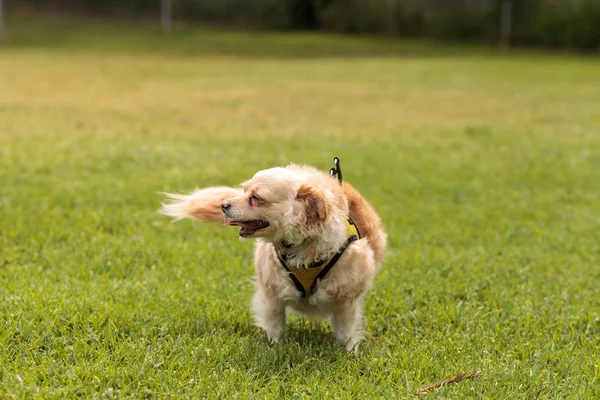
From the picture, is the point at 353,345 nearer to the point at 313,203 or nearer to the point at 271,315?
the point at 271,315

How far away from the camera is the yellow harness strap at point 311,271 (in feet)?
12.3

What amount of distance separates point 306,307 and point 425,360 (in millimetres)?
737

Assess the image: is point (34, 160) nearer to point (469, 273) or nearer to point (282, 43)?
point (469, 273)

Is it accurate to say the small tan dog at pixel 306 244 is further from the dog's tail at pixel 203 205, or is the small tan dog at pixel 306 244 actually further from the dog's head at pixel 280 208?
the dog's tail at pixel 203 205

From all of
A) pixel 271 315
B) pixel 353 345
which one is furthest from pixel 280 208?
pixel 353 345

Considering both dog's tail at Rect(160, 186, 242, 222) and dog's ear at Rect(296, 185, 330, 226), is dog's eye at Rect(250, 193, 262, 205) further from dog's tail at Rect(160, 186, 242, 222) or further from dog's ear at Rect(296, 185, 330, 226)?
dog's tail at Rect(160, 186, 242, 222)

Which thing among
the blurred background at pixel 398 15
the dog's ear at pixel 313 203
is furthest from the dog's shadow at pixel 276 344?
the blurred background at pixel 398 15

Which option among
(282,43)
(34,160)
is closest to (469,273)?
(34,160)

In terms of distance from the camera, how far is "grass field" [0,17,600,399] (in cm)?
349

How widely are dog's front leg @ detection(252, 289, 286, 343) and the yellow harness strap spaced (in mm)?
207

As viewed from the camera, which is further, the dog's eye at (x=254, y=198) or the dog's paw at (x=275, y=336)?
the dog's paw at (x=275, y=336)

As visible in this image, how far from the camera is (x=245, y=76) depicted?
23.4 meters

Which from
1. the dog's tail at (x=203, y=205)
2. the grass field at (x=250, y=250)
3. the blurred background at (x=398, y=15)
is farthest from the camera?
the blurred background at (x=398, y=15)

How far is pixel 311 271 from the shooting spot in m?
3.74
